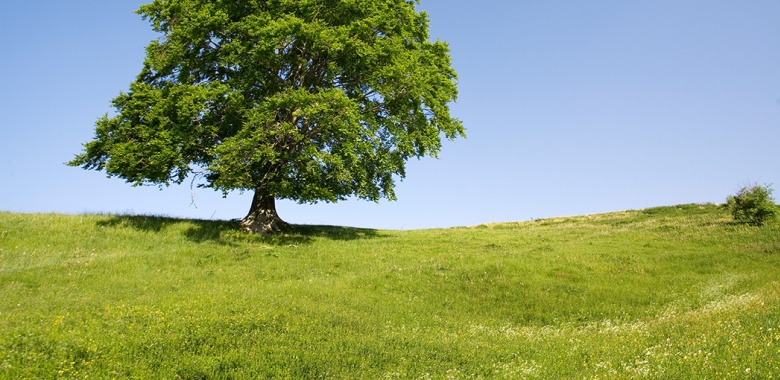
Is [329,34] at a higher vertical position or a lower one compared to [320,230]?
higher

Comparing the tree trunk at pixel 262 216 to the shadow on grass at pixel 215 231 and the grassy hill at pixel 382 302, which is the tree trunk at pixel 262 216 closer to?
the shadow on grass at pixel 215 231

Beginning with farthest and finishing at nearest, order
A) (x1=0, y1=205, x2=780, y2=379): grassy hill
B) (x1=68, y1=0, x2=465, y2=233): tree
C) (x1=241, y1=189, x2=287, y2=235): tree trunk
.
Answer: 1. (x1=241, y1=189, x2=287, y2=235): tree trunk
2. (x1=68, y1=0, x2=465, y2=233): tree
3. (x1=0, y1=205, x2=780, y2=379): grassy hill

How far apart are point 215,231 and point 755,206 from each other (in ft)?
110

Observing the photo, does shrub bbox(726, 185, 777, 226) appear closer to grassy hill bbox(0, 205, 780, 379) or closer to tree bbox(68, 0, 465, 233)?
grassy hill bbox(0, 205, 780, 379)

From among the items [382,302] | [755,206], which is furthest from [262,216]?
Answer: [755,206]

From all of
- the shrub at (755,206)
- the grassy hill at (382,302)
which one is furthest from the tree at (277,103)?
the shrub at (755,206)

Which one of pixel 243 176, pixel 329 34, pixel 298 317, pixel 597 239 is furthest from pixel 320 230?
pixel 298 317

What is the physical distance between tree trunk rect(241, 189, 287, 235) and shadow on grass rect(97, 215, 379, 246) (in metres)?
0.65

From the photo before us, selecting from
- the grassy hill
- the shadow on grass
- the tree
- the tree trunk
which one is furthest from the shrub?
the tree trunk

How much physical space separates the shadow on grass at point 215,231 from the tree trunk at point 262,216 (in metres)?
0.65

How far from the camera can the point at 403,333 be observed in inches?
667

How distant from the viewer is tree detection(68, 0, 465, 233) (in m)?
30.9

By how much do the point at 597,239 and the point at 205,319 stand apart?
86.8ft

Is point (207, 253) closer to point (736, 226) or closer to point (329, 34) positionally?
point (329, 34)
